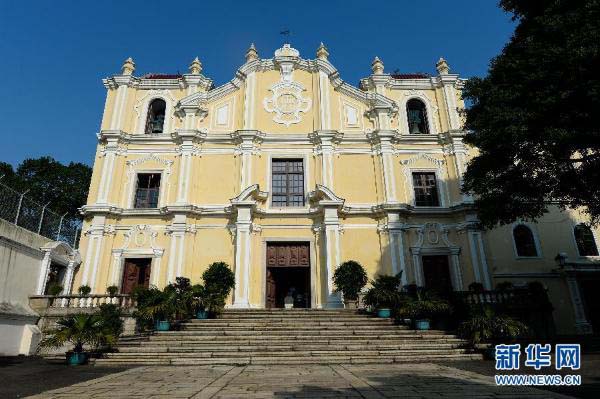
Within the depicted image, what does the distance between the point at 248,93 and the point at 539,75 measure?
515 inches

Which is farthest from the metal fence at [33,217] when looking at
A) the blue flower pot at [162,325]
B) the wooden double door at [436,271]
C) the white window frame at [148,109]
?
the wooden double door at [436,271]

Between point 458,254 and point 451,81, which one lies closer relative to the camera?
point 458,254

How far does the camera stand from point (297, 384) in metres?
5.62

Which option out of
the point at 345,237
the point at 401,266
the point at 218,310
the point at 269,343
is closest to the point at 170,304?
the point at 218,310

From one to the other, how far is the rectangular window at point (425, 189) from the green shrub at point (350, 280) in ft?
17.6

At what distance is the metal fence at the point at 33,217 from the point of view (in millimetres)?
12789

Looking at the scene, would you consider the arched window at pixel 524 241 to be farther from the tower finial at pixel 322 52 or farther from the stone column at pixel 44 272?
the stone column at pixel 44 272

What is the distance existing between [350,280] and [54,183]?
29229 mm

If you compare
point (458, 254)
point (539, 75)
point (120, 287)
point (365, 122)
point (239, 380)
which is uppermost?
point (365, 122)

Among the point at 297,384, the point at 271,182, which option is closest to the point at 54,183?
the point at 271,182

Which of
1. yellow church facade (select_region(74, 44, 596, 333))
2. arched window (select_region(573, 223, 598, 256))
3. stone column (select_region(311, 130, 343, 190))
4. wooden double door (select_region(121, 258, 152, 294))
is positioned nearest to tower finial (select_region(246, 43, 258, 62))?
yellow church facade (select_region(74, 44, 596, 333))

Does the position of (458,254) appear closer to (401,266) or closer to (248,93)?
(401,266)

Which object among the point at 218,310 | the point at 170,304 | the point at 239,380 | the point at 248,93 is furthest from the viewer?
the point at 248,93

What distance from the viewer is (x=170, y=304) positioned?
11227mm
